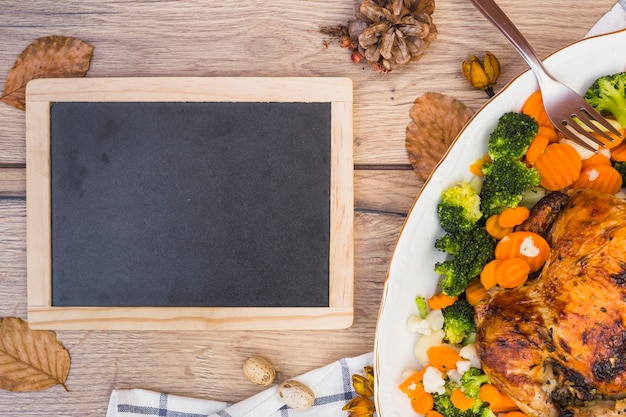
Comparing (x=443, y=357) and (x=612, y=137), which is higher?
(x=612, y=137)

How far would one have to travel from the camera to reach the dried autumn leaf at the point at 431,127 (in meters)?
1.88

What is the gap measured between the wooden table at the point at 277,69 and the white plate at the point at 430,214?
0.57ft

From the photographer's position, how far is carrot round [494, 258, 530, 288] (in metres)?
1.63

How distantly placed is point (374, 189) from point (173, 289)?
2.31 feet

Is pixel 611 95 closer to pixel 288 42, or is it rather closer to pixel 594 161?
pixel 594 161

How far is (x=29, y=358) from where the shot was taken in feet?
6.31

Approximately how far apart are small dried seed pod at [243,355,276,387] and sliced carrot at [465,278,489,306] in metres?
0.65

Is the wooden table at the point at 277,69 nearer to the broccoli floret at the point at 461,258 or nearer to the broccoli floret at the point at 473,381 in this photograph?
the broccoli floret at the point at 461,258

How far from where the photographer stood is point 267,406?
1905 mm

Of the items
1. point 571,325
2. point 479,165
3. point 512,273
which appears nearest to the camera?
point 571,325

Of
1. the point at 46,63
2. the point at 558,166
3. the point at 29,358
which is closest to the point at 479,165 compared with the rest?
the point at 558,166

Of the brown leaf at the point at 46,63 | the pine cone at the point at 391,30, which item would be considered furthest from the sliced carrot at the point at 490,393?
the brown leaf at the point at 46,63

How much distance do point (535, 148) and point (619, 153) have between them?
27cm

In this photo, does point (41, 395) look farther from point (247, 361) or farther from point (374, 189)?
point (374, 189)
